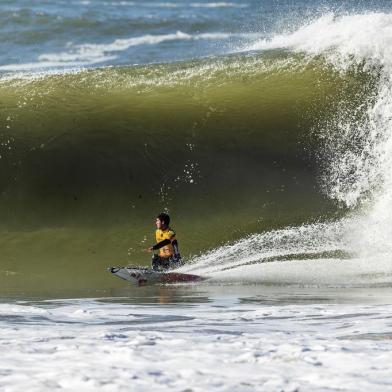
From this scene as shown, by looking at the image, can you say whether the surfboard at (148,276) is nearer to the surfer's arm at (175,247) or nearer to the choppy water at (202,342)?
the surfer's arm at (175,247)

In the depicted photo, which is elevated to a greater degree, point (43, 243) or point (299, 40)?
point (299, 40)

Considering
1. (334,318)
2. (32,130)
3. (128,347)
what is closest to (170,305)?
(334,318)

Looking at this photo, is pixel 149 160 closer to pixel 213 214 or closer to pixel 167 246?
pixel 213 214

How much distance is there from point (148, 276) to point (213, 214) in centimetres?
245

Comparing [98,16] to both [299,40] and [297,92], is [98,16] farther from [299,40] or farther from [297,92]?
[297,92]

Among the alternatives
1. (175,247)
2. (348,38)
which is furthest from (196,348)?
(348,38)

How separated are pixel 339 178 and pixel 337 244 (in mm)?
1843

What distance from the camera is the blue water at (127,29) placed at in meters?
23.6

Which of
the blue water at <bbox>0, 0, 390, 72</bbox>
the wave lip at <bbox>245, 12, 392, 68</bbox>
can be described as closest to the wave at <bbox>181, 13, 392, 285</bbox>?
the wave lip at <bbox>245, 12, 392, 68</bbox>

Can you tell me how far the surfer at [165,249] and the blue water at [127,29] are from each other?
31.0 feet

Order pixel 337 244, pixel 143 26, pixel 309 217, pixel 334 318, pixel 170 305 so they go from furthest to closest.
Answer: pixel 143 26
pixel 309 217
pixel 337 244
pixel 170 305
pixel 334 318

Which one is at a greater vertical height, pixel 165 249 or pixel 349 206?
pixel 349 206

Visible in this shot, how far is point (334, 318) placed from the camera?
288 inches

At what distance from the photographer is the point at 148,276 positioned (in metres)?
10.2
